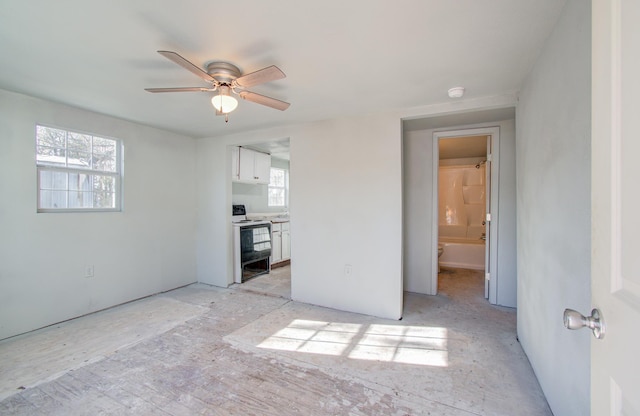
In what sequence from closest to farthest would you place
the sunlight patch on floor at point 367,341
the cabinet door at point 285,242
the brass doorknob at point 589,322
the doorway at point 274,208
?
the brass doorknob at point 589,322
the sunlight patch on floor at point 367,341
the doorway at point 274,208
the cabinet door at point 285,242

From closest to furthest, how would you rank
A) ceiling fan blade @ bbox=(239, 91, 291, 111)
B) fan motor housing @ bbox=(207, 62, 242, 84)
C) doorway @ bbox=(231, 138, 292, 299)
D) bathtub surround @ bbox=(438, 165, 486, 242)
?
fan motor housing @ bbox=(207, 62, 242, 84) < ceiling fan blade @ bbox=(239, 91, 291, 111) < doorway @ bbox=(231, 138, 292, 299) < bathtub surround @ bbox=(438, 165, 486, 242)

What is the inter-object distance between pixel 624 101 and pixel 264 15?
1589mm

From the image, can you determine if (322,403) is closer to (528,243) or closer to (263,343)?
(263,343)

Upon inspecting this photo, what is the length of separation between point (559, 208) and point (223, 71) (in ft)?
7.69

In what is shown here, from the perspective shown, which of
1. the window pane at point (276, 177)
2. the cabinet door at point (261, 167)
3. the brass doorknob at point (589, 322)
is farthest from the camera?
the window pane at point (276, 177)

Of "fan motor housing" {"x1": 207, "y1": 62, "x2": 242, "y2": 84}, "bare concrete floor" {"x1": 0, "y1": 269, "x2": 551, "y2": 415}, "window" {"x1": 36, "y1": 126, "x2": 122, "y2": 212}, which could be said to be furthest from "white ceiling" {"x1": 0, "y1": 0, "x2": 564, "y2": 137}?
"bare concrete floor" {"x1": 0, "y1": 269, "x2": 551, "y2": 415}

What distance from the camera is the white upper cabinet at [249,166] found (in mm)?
4684

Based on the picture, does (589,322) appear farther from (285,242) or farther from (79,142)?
(285,242)

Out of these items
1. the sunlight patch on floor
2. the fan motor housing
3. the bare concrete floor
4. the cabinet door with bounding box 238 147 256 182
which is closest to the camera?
the bare concrete floor

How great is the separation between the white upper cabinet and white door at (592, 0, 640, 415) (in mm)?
4381

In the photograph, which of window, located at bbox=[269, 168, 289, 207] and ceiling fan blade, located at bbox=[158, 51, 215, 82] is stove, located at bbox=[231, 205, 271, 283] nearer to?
window, located at bbox=[269, 168, 289, 207]

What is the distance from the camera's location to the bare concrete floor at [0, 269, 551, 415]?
1.78 m

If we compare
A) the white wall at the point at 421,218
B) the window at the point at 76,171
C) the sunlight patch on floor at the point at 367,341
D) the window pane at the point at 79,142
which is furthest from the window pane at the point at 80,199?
the white wall at the point at 421,218

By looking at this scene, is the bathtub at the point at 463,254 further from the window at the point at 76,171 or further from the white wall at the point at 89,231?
the window at the point at 76,171
